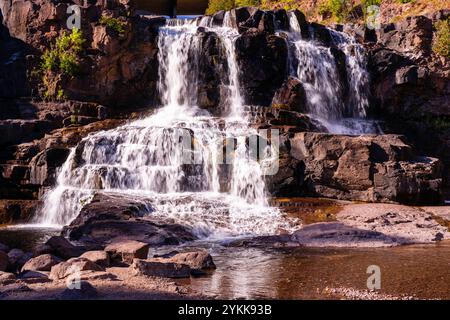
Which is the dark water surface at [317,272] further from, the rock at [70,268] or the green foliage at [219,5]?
the green foliage at [219,5]

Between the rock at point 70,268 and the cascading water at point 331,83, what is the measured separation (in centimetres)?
1629

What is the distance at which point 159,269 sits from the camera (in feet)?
30.2

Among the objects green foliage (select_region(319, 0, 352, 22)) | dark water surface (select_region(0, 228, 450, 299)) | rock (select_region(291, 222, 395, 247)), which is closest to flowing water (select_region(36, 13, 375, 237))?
rock (select_region(291, 222, 395, 247))

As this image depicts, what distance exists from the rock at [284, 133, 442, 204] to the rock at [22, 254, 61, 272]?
1027cm

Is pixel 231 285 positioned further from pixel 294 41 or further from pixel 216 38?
pixel 294 41

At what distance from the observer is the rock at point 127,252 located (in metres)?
10.3

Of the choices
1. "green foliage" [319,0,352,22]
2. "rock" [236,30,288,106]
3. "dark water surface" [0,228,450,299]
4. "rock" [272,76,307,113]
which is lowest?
"dark water surface" [0,228,450,299]

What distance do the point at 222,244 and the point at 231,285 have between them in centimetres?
407

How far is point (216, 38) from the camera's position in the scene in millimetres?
24406

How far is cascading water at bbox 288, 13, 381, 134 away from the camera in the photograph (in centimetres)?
2430

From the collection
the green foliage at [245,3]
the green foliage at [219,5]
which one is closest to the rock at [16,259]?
the green foliage at [219,5]

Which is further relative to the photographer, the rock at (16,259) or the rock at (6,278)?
the rock at (16,259)

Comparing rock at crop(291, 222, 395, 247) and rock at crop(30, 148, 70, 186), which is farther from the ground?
rock at crop(30, 148, 70, 186)

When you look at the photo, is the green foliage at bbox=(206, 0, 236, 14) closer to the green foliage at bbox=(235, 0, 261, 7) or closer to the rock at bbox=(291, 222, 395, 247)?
the green foliage at bbox=(235, 0, 261, 7)
